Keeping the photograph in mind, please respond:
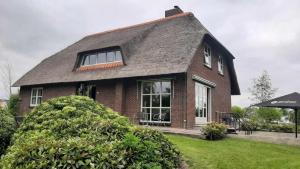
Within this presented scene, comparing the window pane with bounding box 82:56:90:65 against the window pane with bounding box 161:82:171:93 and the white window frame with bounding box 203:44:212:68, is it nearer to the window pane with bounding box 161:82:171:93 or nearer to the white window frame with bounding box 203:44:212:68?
the window pane with bounding box 161:82:171:93

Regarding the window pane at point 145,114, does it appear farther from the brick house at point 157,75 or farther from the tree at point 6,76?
the tree at point 6,76

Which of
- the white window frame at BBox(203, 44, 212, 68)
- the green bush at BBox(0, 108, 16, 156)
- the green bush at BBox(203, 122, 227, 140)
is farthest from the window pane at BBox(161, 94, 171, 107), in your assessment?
the green bush at BBox(0, 108, 16, 156)

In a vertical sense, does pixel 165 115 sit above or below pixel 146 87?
below

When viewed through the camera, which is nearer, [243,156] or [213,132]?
[243,156]

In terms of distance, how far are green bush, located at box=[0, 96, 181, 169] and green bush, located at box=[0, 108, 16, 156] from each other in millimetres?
1365

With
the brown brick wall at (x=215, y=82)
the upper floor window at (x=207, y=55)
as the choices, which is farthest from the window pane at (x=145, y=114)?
the upper floor window at (x=207, y=55)

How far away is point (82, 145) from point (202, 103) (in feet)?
44.1

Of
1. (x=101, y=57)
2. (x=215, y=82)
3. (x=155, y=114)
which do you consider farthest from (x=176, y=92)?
(x=101, y=57)

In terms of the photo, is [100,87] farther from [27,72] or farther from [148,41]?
[27,72]

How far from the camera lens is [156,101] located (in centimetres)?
1560

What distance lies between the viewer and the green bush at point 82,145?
4.10m

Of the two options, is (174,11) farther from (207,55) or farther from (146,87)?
(146,87)

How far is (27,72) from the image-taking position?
A: 80.6ft

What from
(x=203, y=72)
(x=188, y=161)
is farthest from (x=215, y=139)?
(x=203, y=72)
